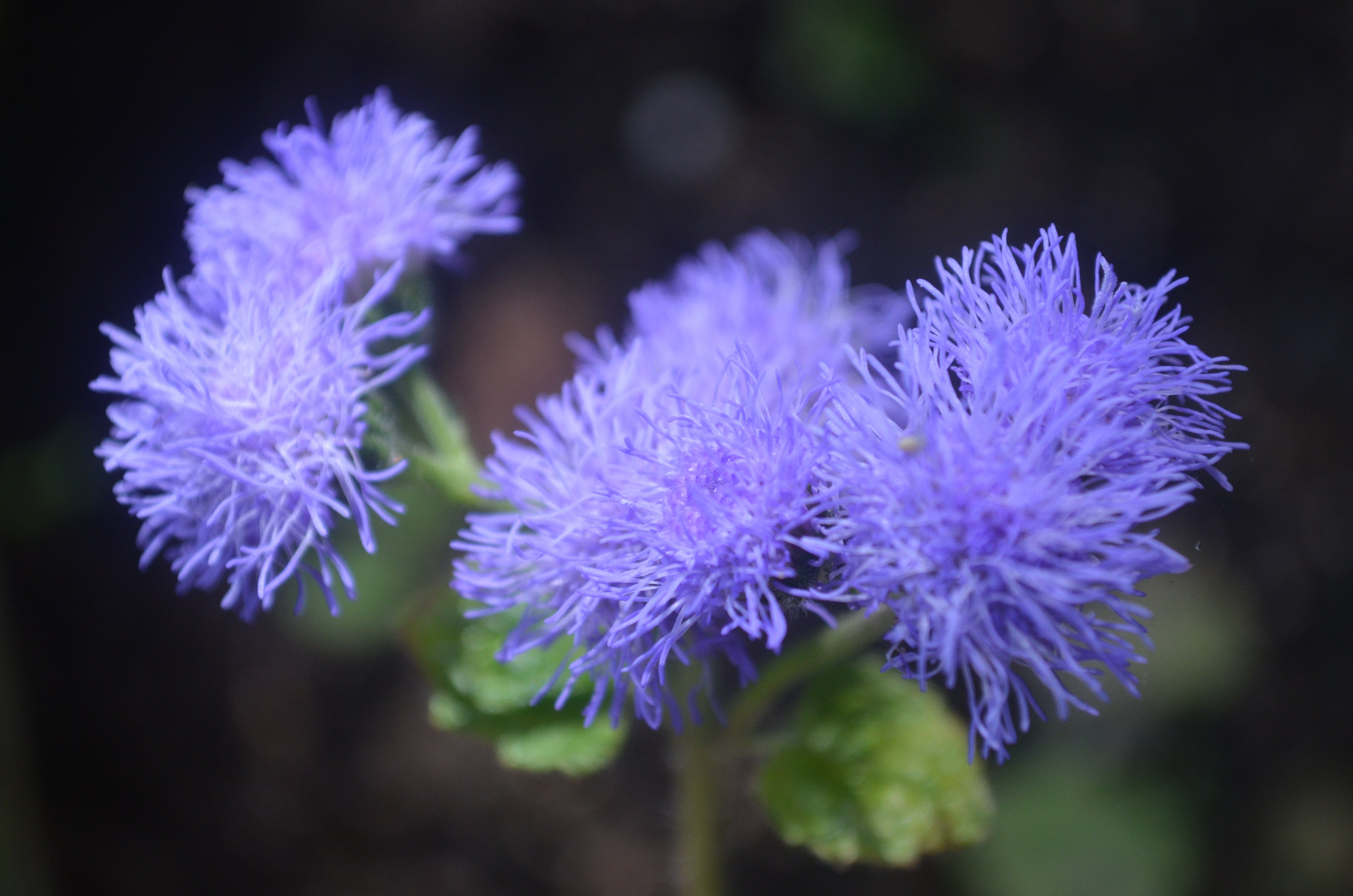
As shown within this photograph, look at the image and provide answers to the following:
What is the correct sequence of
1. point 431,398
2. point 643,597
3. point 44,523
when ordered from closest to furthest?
point 643,597
point 431,398
point 44,523

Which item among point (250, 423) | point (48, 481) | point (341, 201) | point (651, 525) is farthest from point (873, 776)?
point (48, 481)

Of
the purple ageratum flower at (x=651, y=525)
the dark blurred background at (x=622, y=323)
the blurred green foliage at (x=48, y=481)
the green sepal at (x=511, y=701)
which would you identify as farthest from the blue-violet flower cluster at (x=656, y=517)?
the blurred green foliage at (x=48, y=481)

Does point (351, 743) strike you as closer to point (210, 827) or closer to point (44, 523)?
point (210, 827)

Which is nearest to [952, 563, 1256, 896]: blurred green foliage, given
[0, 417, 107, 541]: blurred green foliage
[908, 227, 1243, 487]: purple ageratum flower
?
[908, 227, 1243, 487]: purple ageratum flower

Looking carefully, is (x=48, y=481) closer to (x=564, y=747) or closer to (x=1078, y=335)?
(x=564, y=747)

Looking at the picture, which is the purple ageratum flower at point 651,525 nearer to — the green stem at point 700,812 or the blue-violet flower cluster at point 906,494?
the blue-violet flower cluster at point 906,494

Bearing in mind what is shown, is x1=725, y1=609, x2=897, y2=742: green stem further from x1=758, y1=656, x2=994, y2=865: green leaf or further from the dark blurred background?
the dark blurred background

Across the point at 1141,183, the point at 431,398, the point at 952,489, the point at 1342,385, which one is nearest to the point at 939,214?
the point at 1141,183
